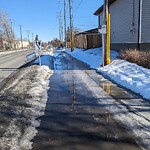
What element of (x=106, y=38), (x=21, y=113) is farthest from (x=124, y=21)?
(x=21, y=113)

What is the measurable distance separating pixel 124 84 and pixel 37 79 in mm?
3870

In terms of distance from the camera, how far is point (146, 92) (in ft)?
28.2

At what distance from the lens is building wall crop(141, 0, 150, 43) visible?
19.5 m

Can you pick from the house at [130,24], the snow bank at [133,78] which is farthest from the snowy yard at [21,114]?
the house at [130,24]

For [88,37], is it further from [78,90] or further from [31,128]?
[31,128]

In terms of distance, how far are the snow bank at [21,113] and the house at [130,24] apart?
11466mm

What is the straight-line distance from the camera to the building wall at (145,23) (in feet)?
63.8

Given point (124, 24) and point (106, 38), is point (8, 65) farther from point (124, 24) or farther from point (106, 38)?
point (124, 24)

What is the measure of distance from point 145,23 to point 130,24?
105 inches

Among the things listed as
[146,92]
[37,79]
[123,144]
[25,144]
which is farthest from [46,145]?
[37,79]

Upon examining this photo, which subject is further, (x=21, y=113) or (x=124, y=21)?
(x=124, y=21)

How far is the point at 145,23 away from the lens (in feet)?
64.5

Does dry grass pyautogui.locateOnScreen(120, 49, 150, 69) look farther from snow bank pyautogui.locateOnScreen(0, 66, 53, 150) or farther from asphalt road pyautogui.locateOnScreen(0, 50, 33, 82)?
asphalt road pyautogui.locateOnScreen(0, 50, 33, 82)

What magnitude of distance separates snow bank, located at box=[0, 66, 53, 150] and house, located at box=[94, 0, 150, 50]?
11466 mm
